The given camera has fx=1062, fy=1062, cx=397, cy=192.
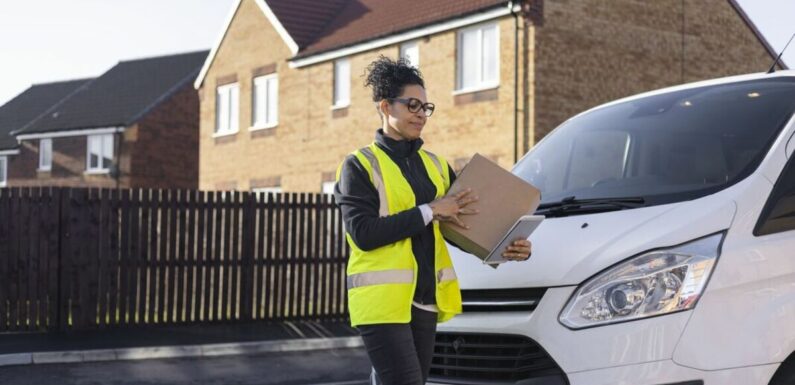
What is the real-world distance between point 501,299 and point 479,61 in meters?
18.7

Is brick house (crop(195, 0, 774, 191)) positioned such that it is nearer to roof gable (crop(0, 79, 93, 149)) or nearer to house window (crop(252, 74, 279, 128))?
house window (crop(252, 74, 279, 128))

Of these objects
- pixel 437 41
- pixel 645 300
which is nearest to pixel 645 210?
pixel 645 300

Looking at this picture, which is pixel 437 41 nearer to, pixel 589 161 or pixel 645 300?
pixel 589 161

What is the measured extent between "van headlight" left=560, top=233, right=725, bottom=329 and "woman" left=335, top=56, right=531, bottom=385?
32 centimetres

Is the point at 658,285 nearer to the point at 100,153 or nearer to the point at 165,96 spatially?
the point at 165,96

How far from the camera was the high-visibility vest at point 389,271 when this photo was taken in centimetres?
391

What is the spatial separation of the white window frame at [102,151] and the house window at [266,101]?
15.1 meters

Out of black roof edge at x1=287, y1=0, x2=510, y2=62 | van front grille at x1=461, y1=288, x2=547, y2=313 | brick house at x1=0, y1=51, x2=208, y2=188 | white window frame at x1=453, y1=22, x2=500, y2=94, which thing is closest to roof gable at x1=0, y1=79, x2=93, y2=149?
brick house at x1=0, y1=51, x2=208, y2=188

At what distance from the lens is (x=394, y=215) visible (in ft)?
12.8

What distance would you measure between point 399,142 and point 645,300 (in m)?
1.11

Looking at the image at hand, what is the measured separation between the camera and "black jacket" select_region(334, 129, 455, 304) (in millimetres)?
3883

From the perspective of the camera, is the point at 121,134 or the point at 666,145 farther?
the point at 121,134

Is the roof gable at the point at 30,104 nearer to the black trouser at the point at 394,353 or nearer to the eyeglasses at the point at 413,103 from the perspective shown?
the eyeglasses at the point at 413,103

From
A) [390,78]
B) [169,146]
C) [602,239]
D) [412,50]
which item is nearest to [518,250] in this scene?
[602,239]
